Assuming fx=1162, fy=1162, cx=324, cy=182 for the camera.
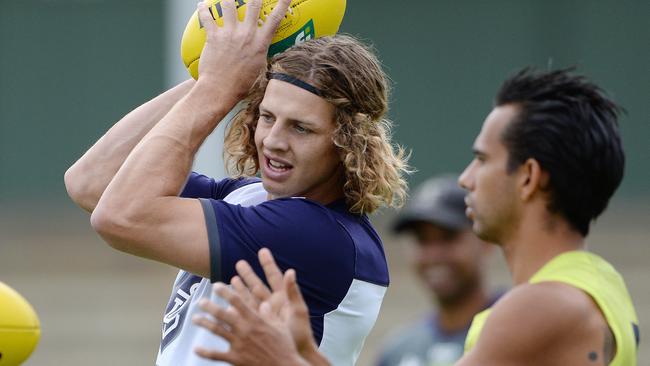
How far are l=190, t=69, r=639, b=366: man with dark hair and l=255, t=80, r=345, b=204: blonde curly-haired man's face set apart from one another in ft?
2.26

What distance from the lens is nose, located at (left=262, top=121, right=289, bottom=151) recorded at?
3.58 m

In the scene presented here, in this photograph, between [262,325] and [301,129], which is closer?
[262,325]

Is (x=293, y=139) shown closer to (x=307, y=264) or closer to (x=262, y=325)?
(x=307, y=264)

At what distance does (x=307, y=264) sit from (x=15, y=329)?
105 cm

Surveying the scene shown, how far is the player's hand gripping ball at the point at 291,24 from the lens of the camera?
12.5 feet

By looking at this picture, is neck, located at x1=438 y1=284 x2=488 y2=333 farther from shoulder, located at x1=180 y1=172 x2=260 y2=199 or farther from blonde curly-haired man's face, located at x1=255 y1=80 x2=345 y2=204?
blonde curly-haired man's face, located at x1=255 y1=80 x2=345 y2=204

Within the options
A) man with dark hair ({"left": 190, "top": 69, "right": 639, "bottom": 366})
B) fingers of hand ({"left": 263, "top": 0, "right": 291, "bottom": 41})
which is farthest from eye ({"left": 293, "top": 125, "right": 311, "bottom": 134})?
man with dark hair ({"left": 190, "top": 69, "right": 639, "bottom": 366})

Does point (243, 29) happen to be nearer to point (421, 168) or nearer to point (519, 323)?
point (519, 323)

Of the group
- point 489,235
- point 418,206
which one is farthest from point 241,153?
point 418,206

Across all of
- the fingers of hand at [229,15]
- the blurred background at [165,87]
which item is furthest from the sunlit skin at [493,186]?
the blurred background at [165,87]

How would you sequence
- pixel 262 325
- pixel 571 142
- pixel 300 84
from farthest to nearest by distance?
pixel 300 84, pixel 571 142, pixel 262 325

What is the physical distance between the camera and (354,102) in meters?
3.70

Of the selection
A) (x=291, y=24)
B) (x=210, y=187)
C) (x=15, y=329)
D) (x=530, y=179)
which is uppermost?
(x=291, y=24)

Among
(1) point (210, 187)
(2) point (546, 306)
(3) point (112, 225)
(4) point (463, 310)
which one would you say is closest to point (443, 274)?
(4) point (463, 310)
